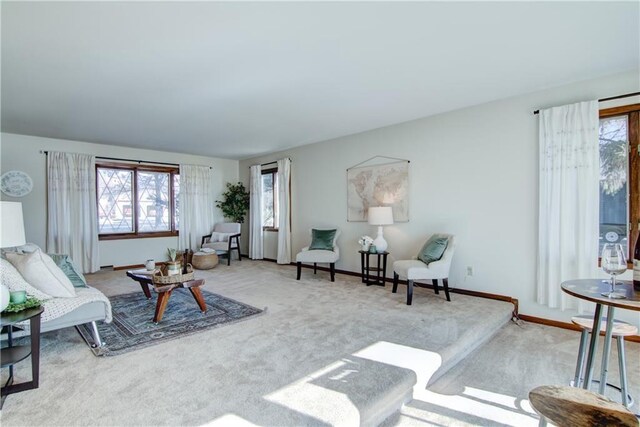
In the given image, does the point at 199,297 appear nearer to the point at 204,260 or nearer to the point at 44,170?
the point at 204,260

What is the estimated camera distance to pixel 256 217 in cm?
695

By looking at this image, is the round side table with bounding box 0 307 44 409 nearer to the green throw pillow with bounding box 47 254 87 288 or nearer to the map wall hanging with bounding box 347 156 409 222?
the green throw pillow with bounding box 47 254 87 288

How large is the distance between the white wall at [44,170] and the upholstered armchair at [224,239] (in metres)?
0.75

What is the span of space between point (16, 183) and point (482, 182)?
6.85 meters

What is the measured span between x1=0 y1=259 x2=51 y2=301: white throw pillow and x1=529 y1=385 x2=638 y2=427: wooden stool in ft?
10.2

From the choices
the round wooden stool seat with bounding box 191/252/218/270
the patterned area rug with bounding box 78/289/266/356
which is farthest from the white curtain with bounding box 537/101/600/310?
the round wooden stool seat with bounding box 191/252/218/270

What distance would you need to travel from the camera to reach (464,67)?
2.80 meters

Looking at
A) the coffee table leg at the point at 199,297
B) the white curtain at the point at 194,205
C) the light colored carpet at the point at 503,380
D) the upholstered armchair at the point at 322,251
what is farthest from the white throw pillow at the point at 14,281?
the white curtain at the point at 194,205

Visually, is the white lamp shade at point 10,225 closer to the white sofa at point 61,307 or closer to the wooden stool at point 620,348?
the white sofa at point 61,307

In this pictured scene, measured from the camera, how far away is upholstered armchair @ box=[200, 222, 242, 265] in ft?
20.9

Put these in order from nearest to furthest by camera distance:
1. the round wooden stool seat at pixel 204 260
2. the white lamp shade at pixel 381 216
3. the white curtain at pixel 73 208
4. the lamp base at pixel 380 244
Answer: the white lamp shade at pixel 381 216, the lamp base at pixel 380 244, the white curtain at pixel 73 208, the round wooden stool seat at pixel 204 260

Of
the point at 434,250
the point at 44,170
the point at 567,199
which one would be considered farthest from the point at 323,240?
the point at 44,170

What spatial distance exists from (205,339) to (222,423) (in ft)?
3.90

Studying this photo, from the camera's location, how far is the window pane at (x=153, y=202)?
636 centimetres
